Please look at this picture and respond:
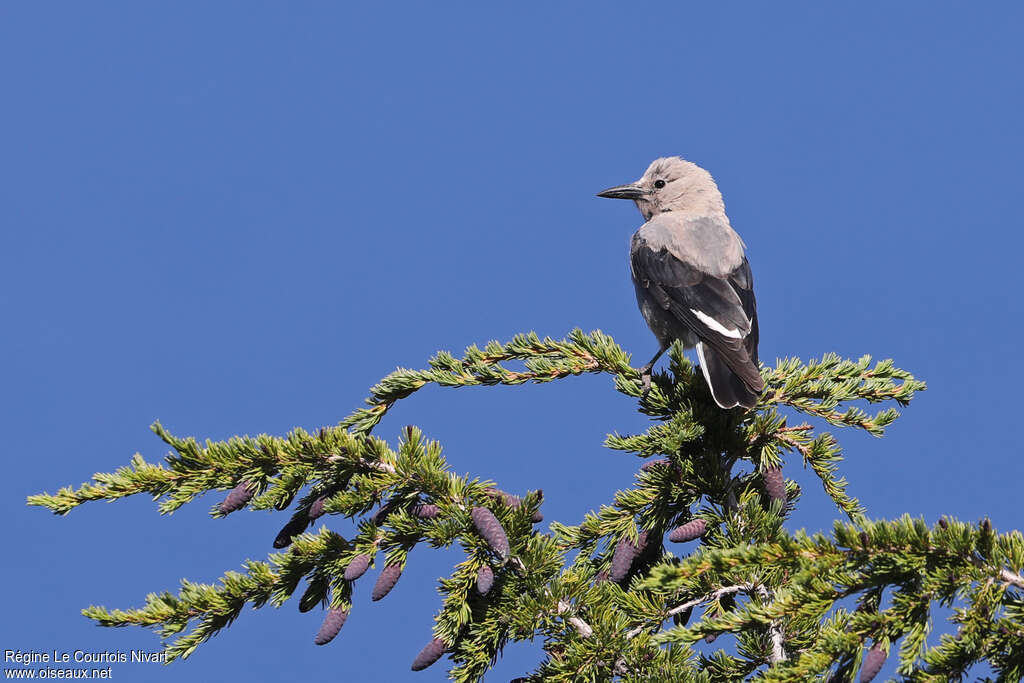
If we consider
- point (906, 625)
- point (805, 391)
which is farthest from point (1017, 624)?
point (805, 391)

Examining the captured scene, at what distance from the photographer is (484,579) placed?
8.26 feet

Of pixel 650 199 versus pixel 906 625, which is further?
pixel 650 199

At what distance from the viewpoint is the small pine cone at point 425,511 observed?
266cm

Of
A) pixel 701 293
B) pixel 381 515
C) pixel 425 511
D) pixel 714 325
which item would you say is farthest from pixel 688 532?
pixel 701 293

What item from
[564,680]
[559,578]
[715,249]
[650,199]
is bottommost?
[564,680]

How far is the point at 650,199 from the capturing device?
6219 mm

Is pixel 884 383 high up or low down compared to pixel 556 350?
down

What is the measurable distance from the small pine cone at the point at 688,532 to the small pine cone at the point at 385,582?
737mm

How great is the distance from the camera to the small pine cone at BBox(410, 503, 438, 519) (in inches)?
105

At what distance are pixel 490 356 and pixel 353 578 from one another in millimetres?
1183

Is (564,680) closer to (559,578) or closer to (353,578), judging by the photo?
(559,578)

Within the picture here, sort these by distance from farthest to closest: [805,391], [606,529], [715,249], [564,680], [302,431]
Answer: [715,249] < [805,391] < [606,529] < [302,431] < [564,680]

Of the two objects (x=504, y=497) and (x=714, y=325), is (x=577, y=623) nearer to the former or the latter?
(x=504, y=497)

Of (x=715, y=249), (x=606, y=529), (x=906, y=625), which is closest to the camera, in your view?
(x=906, y=625)
